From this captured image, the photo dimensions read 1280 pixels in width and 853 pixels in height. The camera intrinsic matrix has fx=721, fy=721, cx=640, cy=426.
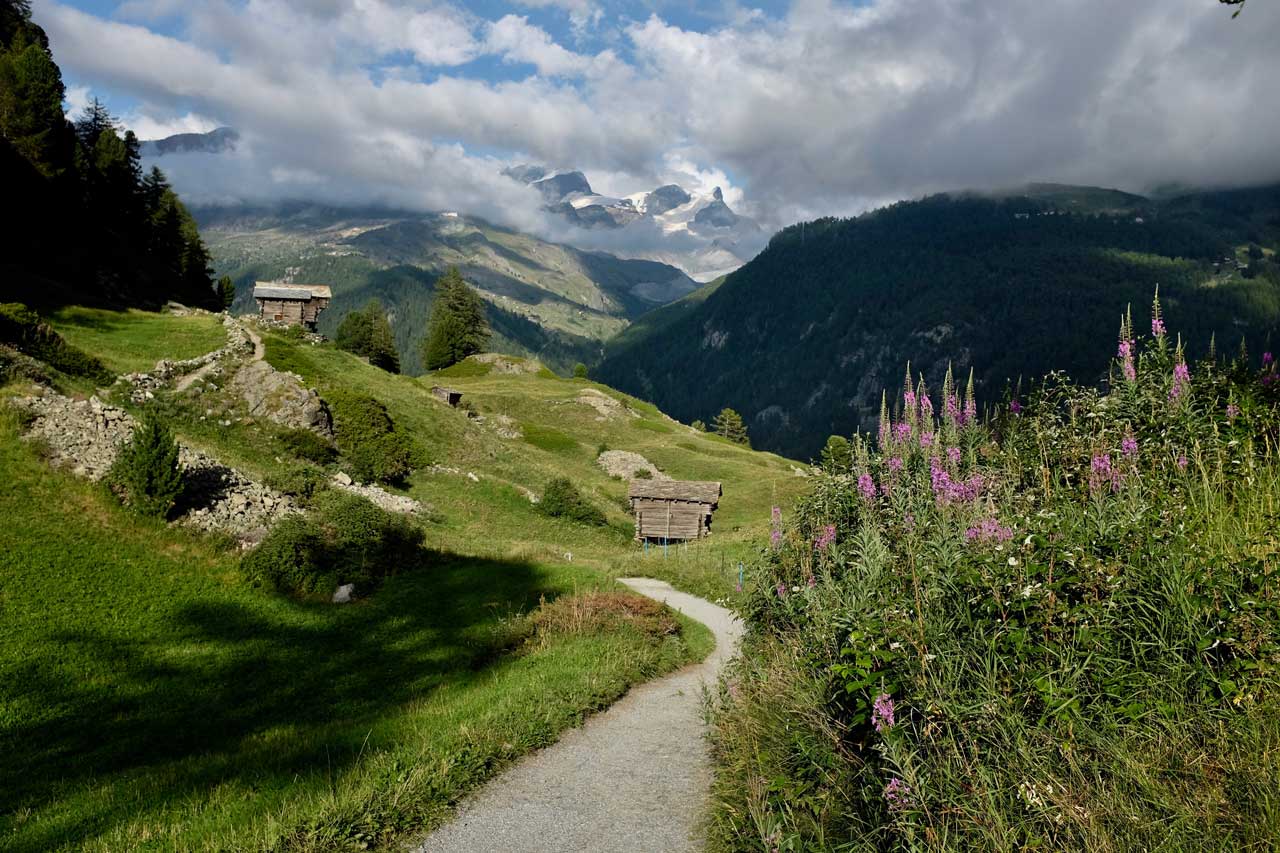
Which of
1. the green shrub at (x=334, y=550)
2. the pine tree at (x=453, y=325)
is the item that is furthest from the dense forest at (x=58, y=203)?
the pine tree at (x=453, y=325)

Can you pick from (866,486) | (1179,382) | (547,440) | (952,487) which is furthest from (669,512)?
(1179,382)

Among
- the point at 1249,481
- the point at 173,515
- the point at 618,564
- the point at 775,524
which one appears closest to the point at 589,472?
the point at 618,564

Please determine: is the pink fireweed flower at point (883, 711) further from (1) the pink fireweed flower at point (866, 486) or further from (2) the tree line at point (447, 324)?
(2) the tree line at point (447, 324)

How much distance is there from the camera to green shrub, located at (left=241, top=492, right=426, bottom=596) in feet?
63.0

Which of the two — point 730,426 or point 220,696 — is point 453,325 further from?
point 220,696

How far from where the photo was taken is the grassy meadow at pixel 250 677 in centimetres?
827

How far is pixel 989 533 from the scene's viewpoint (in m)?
6.70

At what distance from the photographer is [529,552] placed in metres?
29.4

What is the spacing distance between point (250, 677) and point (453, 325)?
104 m

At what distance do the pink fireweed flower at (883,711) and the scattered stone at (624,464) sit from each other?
5843 cm

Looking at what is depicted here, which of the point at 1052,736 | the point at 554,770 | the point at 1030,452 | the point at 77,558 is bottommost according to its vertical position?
the point at 554,770

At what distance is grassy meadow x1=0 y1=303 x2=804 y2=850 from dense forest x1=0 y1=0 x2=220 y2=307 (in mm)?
26420

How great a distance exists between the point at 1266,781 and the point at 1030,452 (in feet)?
19.0

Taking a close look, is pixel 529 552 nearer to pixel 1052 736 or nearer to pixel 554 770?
pixel 554 770
